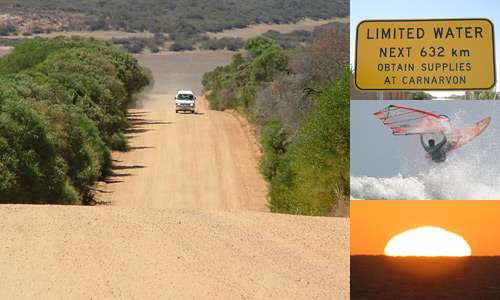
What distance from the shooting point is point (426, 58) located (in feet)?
27.8

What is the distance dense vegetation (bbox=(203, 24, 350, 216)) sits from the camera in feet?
84.7

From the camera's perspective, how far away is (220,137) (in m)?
60.8

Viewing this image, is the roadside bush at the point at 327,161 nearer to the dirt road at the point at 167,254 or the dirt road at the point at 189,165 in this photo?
the dirt road at the point at 167,254

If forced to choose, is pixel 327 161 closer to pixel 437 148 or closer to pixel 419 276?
pixel 419 276

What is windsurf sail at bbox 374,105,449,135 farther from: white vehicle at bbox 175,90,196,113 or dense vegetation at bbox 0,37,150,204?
white vehicle at bbox 175,90,196,113

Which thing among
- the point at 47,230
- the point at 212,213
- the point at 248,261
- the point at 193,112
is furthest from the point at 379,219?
the point at 193,112

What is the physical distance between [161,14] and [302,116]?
63.9m

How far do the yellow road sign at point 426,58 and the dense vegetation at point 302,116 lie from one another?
14900 millimetres

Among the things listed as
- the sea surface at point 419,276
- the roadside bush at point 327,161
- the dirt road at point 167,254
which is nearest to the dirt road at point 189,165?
the roadside bush at point 327,161

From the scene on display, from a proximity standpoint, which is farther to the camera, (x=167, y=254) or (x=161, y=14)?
(x=161, y=14)

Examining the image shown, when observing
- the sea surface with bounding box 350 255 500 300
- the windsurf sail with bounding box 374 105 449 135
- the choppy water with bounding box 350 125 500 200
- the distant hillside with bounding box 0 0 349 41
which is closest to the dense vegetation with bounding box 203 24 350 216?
the sea surface with bounding box 350 255 500 300

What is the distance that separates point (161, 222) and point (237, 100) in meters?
55.9

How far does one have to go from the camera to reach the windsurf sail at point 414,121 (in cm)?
834

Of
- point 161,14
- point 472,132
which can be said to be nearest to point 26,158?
point 472,132
